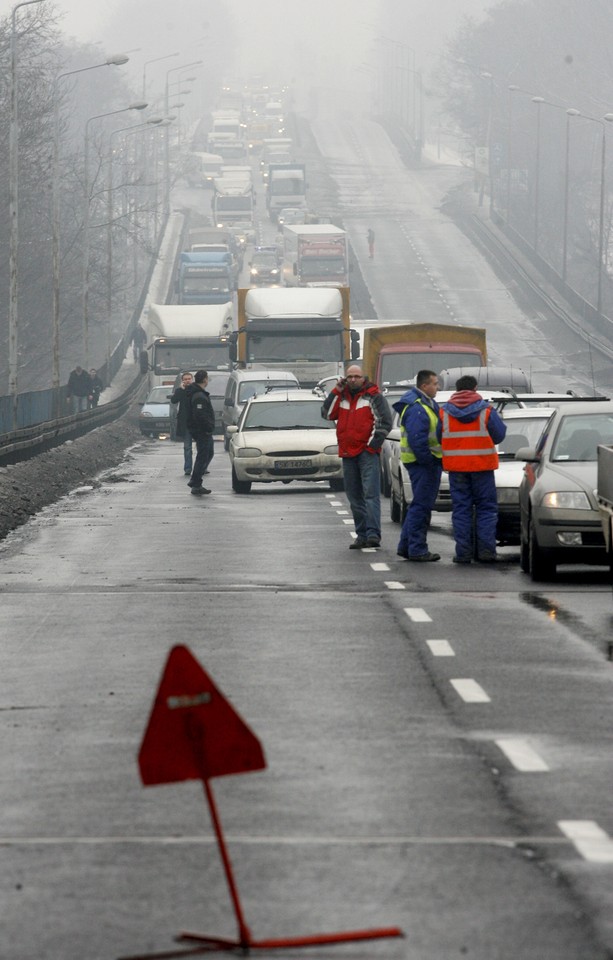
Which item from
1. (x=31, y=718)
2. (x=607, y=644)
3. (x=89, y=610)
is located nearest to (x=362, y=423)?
(x=89, y=610)

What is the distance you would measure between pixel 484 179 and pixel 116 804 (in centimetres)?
13882

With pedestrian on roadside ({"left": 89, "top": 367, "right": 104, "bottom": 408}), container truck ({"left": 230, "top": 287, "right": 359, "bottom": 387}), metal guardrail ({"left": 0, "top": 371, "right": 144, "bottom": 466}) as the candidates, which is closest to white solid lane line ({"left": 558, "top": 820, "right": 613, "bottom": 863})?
metal guardrail ({"left": 0, "top": 371, "right": 144, "bottom": 466})

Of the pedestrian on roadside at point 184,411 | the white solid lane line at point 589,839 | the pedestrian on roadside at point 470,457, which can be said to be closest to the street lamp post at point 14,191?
the pedestrian on roadside at point 184,411

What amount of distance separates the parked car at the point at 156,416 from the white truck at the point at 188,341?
10.5 ft

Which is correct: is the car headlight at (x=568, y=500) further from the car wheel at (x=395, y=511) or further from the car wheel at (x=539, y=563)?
the car wheel at (x=395, y=511)

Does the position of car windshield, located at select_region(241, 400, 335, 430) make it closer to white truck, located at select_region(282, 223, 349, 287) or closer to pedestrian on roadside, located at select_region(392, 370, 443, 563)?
pedestrian on roadside, located at select_region(392, 370, 443, 563)

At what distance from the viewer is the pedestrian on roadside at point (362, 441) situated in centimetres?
2044

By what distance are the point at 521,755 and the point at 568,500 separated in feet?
27.8

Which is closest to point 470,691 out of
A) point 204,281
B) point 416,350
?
point 416,350

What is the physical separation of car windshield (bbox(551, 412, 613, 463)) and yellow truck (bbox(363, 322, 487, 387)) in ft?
77.2

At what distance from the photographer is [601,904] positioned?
620cm

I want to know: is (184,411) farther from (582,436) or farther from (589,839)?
(589,839)

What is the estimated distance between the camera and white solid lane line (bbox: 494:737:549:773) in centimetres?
844

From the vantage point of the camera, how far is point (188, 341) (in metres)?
61.1
